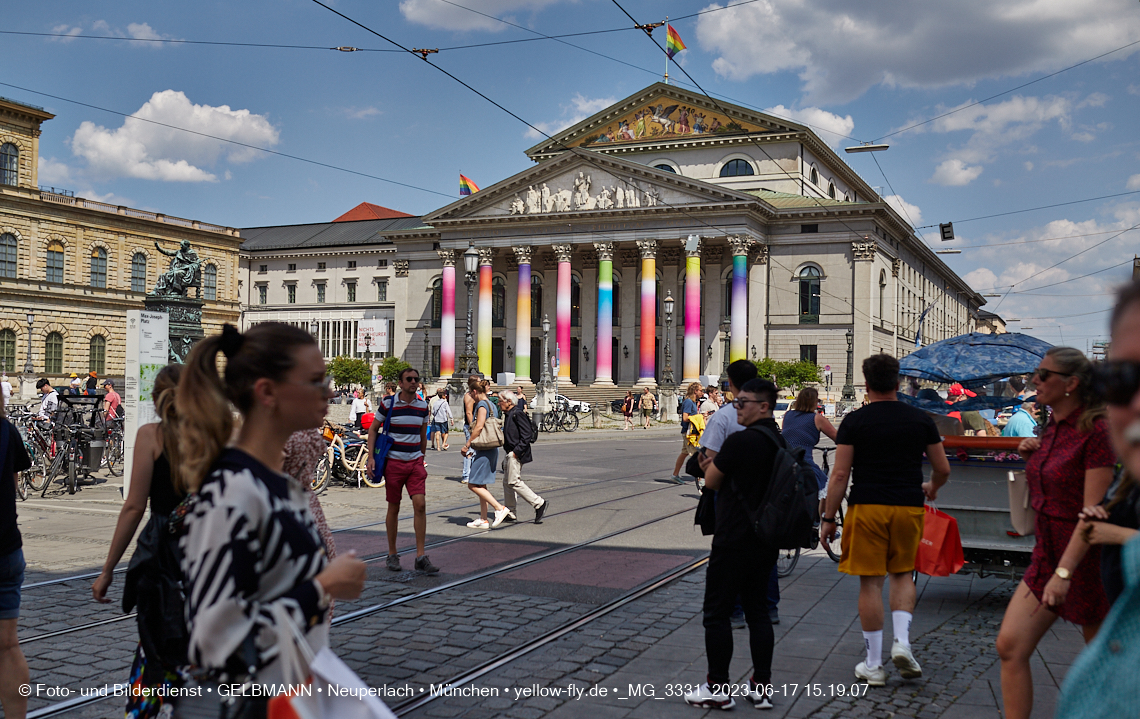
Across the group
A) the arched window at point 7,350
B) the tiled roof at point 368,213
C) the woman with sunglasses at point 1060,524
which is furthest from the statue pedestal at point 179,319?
the tiled roof at point 368,213

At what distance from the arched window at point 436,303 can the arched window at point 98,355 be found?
23.5m

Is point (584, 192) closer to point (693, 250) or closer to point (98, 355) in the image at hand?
point (693, 250)

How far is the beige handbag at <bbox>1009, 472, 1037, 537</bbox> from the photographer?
4.58m

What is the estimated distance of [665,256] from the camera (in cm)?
6184

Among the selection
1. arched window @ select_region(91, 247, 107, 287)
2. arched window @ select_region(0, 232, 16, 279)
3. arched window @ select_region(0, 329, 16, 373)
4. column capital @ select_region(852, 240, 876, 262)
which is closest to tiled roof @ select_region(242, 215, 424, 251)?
arched window @ select_region(91, 247, 107, 287)

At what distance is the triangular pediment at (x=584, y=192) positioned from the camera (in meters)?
55.7

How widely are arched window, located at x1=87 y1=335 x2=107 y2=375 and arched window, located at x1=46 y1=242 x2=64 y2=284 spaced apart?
469cm

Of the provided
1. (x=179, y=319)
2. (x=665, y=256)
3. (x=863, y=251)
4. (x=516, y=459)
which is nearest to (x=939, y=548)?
(x=516, y=459)

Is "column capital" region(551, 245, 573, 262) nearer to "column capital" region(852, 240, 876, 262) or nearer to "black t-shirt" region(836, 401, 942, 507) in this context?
"column capital" region(852, 240, 876, 262)

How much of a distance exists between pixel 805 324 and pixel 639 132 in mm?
18191

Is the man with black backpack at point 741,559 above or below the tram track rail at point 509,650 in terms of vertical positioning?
above

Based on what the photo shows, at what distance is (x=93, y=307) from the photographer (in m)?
66.0

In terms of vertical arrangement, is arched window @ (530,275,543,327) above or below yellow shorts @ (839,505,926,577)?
above

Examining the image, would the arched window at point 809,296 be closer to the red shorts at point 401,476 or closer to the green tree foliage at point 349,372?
the green tree foliage at point 349,372
